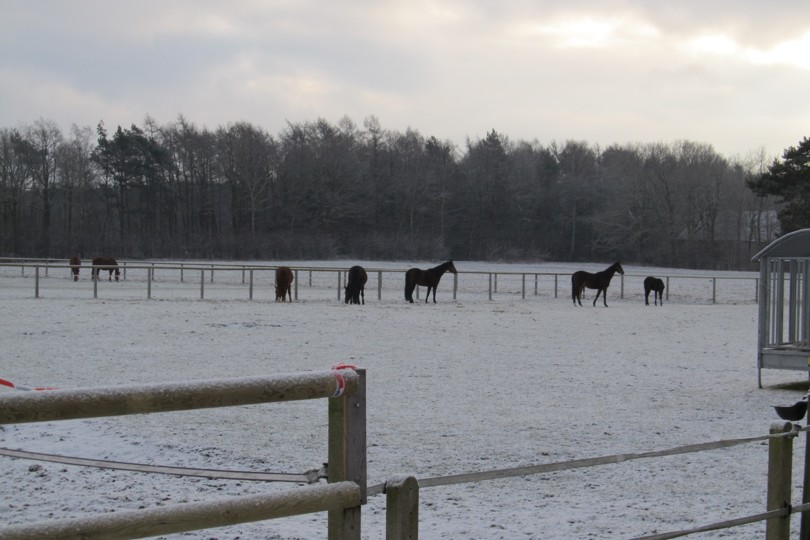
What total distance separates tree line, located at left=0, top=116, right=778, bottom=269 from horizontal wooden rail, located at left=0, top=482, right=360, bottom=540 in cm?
6295

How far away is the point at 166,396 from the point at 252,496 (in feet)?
1.27

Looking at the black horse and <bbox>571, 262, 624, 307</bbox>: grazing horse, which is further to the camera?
<bbox>571, 262, 624, 307</bbox>: grazing horse

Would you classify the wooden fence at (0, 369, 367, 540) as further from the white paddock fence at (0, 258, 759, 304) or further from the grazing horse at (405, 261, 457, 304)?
the grazing horse at (405, 261, 457, 304)

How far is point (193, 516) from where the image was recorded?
2119mm

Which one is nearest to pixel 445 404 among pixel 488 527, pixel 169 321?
pixel 488 527

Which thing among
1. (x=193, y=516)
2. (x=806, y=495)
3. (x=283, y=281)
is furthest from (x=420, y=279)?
(x=193, y=516)

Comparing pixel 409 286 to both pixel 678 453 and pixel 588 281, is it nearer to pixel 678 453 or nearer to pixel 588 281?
pixel 588 281

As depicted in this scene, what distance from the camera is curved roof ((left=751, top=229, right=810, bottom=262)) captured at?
1122 centimetres

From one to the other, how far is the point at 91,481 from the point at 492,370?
6995mm

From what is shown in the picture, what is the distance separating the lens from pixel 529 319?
21.2 meters

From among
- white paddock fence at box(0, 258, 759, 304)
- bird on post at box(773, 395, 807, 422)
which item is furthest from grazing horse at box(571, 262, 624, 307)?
bird on post at box(773, 395, 807, 422)

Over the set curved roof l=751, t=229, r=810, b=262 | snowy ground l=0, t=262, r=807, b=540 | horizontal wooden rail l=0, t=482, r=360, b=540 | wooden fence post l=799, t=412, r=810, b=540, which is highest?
curved roof l=751, t=229, r=810, b=262

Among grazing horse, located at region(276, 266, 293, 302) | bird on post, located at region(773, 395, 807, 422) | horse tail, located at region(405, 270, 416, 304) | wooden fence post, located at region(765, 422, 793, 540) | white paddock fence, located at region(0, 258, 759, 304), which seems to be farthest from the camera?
white paddock fence, located at region(0, 258, 759, 304)

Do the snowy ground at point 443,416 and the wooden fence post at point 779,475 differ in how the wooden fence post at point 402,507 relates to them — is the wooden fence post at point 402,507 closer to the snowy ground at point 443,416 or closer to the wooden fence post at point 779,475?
the wooden fence post at point 779,475
